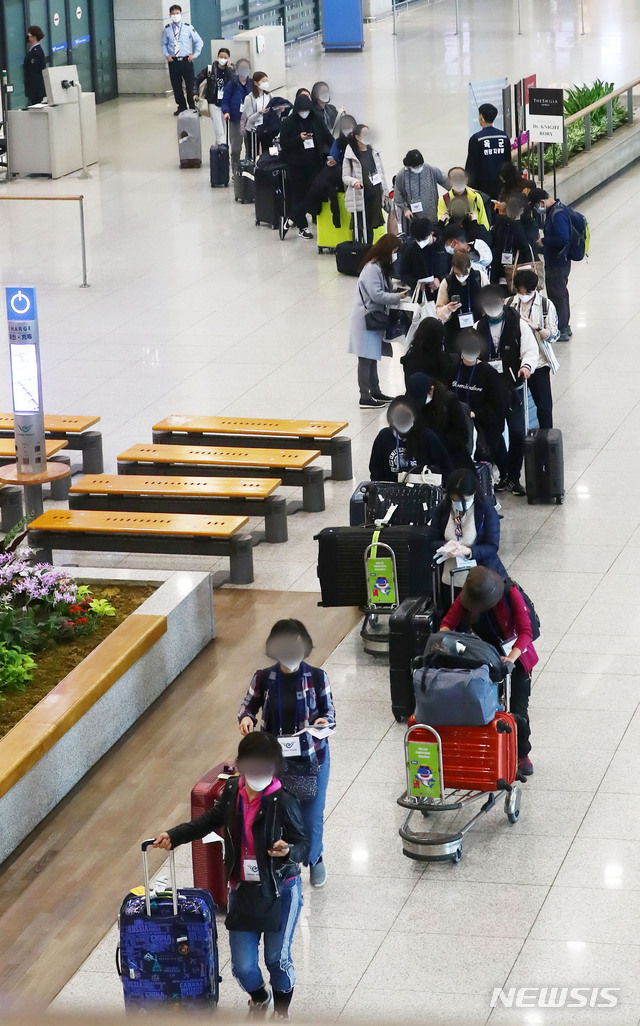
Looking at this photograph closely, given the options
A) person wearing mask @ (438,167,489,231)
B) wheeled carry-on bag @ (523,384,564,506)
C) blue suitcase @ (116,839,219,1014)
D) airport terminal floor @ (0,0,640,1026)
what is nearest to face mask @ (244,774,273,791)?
blue suitcase @ (116,839,219,1014)

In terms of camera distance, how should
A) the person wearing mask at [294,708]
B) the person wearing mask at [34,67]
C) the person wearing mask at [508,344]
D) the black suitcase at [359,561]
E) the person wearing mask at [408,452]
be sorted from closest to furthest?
the person wearing mask at [294,708] < the black suitcase at [359,561] < the person wearing mask at [408,452] < the person wearing mask at [508,344] < the person wearing mask at [34,67]

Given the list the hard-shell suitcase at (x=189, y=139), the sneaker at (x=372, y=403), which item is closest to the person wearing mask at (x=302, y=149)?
the hard-shell suitcase at (x=189, y=139)

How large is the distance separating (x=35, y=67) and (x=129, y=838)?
2067 centimetres

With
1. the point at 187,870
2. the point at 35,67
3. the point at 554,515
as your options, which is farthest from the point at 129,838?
the point at 35,67

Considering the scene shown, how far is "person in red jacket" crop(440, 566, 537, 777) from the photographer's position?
672 cm

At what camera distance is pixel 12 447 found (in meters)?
11.6

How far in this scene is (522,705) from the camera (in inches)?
281

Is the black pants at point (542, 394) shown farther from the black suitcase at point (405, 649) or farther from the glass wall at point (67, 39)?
the glass wall at point (67, 39)

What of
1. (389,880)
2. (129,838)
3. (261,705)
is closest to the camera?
(261,705)

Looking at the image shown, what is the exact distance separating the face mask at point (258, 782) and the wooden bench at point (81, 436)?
7.14 m

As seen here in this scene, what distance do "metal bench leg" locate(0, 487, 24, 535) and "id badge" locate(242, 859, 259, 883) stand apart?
6.35 meters

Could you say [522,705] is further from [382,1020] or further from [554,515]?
[382,1020]

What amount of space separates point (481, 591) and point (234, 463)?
4.79 m

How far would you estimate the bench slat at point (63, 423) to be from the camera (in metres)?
12.1
